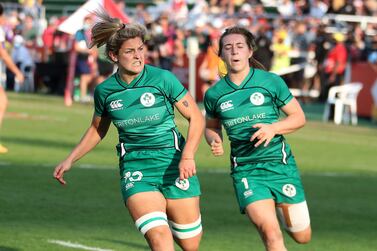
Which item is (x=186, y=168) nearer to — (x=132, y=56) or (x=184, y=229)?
(x=184, y=229)

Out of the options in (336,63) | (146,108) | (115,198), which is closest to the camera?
(146,108)

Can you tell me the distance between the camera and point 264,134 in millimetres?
9430

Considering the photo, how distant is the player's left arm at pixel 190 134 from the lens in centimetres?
901

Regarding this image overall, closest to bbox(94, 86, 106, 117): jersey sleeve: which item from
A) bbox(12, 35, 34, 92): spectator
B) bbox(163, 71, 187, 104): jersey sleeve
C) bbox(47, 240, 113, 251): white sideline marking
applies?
bbox(163, 71, 187, 104): jersey sleeve

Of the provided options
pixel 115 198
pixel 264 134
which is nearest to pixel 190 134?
pixel 264 134

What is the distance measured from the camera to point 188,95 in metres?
9.45

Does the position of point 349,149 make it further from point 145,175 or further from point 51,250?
point 145,175

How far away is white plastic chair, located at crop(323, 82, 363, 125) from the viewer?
33656 millimetres

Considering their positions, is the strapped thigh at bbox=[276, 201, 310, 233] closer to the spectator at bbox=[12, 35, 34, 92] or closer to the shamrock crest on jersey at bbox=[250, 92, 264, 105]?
the shamrock crest on jersey at bbox=[250, 92, 264, 105]

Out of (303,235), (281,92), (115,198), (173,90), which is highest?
(173,90)

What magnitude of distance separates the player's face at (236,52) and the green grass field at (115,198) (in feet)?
8.77

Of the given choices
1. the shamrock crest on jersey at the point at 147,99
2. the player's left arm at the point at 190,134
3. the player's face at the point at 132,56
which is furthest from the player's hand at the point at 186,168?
the player's face at the point at 132,56

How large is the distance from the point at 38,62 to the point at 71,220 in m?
30.1

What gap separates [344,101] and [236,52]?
24076mm
